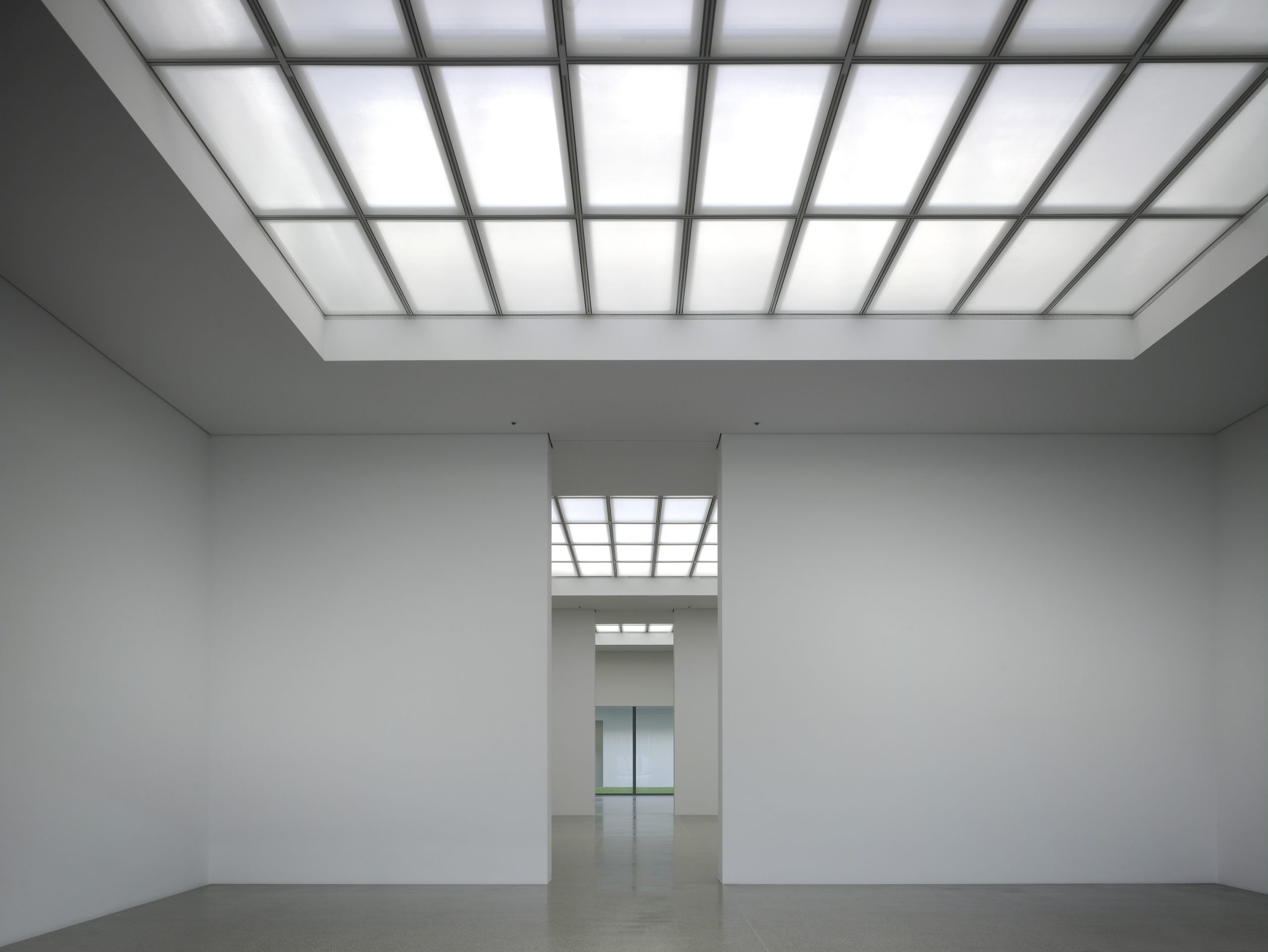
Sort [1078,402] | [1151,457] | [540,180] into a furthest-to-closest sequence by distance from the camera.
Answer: [1151,457] < [1078,402] < [540,180]

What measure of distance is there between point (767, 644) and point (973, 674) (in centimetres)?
478

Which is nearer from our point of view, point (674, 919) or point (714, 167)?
point (714, 167)

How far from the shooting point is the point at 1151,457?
2583cm

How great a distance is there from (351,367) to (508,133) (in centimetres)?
744

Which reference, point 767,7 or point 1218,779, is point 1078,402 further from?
point 767,7

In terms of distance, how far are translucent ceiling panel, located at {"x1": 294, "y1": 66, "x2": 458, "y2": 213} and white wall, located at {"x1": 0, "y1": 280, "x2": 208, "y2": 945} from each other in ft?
19.7

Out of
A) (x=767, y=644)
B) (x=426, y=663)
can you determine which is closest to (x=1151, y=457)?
(x=767, y=644)

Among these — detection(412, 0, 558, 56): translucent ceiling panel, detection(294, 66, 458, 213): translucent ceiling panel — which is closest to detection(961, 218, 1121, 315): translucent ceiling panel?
detection(412, 0, 558, 56): translucent ceiling panel

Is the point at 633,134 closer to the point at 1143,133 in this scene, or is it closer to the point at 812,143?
the point at 812,143

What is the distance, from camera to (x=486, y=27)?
45.1 feet

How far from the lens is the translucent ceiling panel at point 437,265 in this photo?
18.6m

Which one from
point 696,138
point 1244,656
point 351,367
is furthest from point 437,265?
point 1244,656

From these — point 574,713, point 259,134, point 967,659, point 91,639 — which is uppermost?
point 259,134

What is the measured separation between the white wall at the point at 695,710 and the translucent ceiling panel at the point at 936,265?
2822 centimetres
